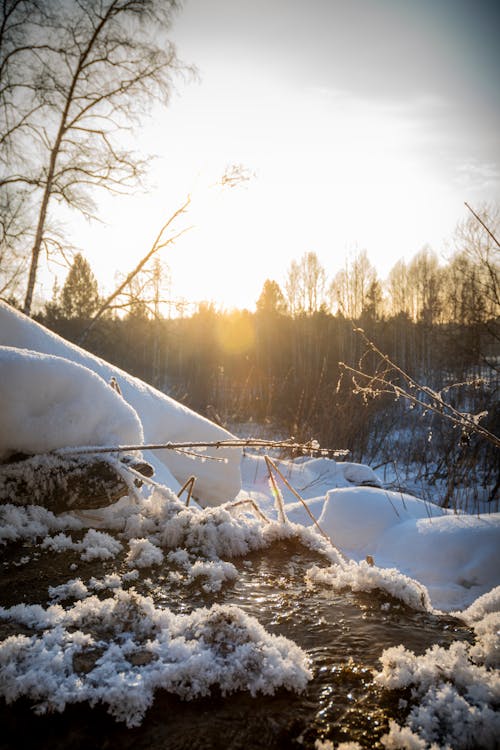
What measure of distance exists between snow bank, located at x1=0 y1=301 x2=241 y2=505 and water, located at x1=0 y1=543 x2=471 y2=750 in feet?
5.40

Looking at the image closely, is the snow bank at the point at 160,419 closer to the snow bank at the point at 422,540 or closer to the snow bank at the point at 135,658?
the snow bank at the point at 422,540

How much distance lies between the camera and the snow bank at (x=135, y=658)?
684mm

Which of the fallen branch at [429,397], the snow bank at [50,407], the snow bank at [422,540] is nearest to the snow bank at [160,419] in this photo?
the snow bank at [50,407]

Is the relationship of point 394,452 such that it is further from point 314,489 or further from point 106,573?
point 106,573

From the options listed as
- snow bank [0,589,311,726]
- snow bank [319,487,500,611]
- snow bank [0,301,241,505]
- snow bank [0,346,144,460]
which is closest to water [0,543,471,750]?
snow bank [0,589,311,726]

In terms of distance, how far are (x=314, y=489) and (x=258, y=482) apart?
879 millimetres

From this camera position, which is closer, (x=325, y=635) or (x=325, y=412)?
(x=325, y=635)

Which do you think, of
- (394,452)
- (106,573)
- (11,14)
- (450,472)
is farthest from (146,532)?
(11,14)

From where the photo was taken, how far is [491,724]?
63 centimetres

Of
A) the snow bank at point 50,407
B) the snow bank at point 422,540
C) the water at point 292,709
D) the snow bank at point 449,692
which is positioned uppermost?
the snow bank at point 50,407

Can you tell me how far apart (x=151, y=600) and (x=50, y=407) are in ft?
2.71

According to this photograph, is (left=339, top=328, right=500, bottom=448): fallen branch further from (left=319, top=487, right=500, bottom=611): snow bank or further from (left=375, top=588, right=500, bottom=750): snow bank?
(left=319, top=487, right=500, bottom=611): snow bank

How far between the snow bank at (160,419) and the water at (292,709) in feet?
5.40

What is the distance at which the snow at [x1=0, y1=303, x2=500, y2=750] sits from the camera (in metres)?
0.69
